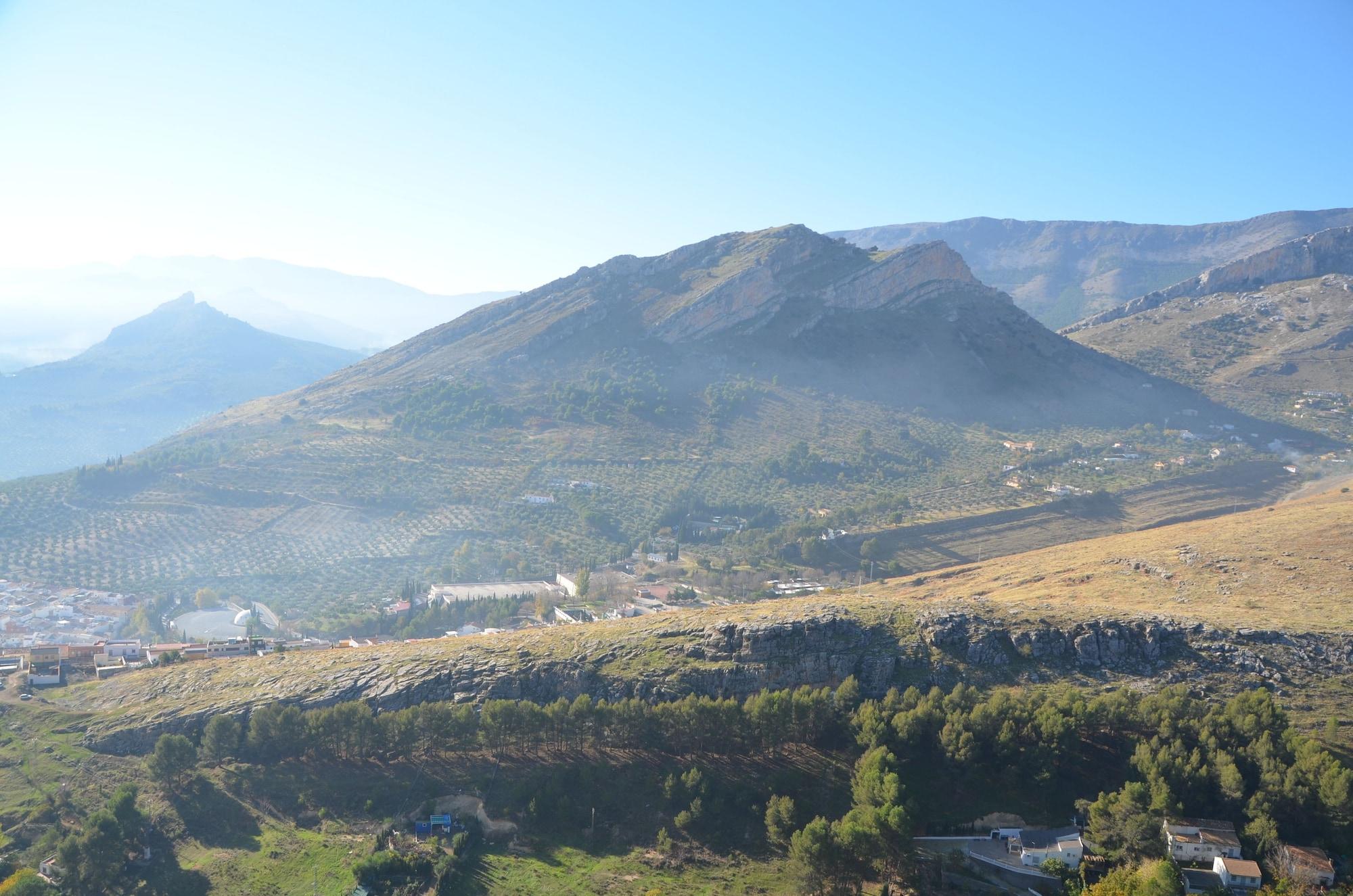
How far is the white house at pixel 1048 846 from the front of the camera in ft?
90.0

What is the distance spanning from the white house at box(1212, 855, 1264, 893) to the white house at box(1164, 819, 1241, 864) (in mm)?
594

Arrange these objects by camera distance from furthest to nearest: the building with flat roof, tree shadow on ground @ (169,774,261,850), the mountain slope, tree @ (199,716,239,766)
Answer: the mountain slope, the building with flat roof, tree @ (199,716,239,766), tree shadow on ground @ (169,774,261,850)

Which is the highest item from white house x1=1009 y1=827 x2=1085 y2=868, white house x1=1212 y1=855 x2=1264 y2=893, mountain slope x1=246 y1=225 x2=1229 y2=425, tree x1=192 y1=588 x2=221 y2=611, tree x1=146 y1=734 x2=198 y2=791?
mountain slope x1=246 y1=225 x2=1229 y2=425

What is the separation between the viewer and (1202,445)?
9219 centimetres

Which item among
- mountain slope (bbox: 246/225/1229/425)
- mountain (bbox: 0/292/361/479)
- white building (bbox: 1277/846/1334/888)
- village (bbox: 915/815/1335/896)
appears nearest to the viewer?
white building (bbox: 1277/846/1334/888)

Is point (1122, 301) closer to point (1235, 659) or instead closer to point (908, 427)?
point (908, 427)

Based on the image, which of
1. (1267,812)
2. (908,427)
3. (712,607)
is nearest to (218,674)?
(712,607)

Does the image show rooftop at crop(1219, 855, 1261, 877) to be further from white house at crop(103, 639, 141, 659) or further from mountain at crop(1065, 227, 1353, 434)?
mountain at crop(1065, 227, 1353, 434)

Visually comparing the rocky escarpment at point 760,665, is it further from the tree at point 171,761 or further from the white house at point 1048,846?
the white house at point 1048,846

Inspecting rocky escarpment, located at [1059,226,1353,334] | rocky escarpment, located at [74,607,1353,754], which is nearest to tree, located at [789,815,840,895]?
rocky escarpment, located at [74,607,1353,754]

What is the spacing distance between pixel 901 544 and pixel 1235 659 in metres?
35.1

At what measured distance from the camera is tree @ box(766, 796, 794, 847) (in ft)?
98.9

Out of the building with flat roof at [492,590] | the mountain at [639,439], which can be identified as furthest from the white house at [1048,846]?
the building with flat roof at [492,590]

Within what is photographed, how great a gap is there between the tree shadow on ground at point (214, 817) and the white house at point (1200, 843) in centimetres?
3080
